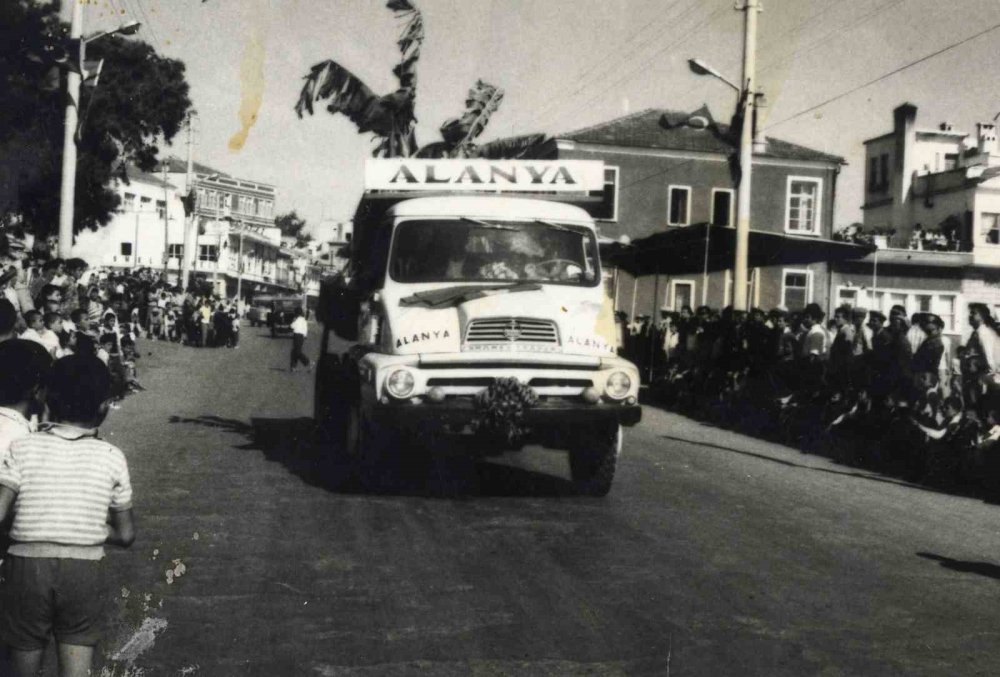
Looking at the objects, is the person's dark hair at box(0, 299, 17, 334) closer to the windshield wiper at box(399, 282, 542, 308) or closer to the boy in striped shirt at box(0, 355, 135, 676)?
the boy in striped shirt at box(0, 355, 135, 676)

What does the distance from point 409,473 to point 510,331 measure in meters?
2.30

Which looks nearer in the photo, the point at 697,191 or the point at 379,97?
the point at 379,97

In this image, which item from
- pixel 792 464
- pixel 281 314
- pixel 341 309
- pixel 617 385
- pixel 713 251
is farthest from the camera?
pixel 281 314

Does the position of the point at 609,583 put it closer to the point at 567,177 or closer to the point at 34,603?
the point at 34,603

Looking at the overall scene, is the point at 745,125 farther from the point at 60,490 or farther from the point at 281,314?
the point at 281,314

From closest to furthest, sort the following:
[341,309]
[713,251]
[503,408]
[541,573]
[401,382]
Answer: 1. [541,573]
2. [503,408]
3. [401,382]
4. [341,309]
5. [713,251]

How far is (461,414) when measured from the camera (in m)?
9.31

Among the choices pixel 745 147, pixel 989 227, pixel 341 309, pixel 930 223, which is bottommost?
pixel 341 309

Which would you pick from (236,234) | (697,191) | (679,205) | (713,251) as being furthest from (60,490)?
(236,234)

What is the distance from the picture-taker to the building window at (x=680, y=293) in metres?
48.8

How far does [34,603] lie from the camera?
3834 mm

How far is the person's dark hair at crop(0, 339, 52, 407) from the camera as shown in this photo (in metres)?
4.35

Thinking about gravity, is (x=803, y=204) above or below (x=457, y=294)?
above

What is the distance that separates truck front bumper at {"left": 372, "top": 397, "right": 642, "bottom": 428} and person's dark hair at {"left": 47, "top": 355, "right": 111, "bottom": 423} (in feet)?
17.3
